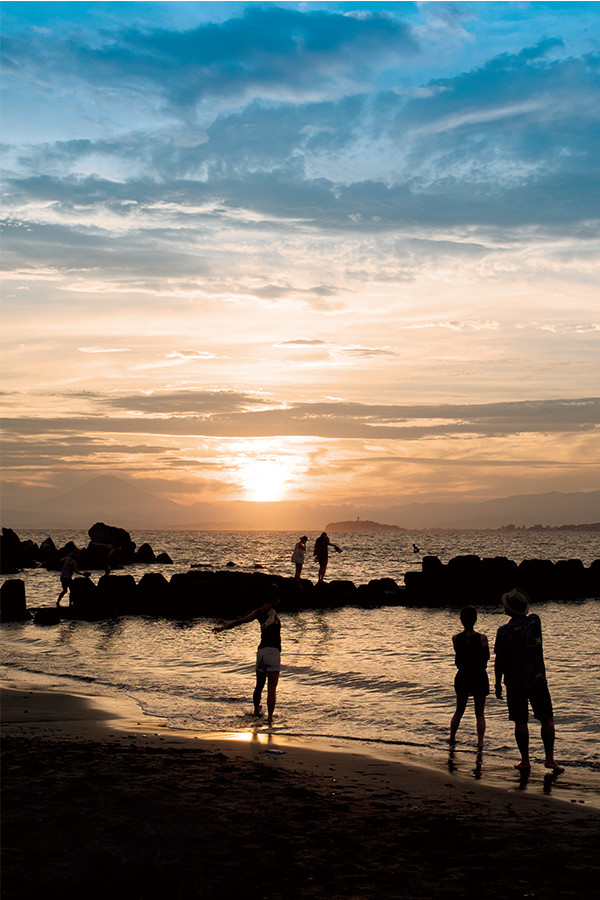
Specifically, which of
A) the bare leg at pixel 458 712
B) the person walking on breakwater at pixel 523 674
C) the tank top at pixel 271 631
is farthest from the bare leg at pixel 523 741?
the tank top at pixel 271 631

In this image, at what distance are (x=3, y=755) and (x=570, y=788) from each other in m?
6.41

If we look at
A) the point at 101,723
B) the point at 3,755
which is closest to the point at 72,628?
the point at 101,723

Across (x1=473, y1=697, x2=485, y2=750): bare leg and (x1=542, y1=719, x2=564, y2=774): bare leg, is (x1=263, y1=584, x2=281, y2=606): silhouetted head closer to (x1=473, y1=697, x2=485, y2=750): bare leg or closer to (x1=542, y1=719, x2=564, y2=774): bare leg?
(x1=473, y1=697, x2=485, y2=750): bare leg

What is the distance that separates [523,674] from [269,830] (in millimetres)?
4008

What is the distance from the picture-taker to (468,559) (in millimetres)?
38844

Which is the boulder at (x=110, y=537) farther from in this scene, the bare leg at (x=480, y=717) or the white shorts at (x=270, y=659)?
the bare leg at (x=480, y=717)

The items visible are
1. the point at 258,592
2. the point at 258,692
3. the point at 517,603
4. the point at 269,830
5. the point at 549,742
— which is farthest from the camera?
the point at 258,592

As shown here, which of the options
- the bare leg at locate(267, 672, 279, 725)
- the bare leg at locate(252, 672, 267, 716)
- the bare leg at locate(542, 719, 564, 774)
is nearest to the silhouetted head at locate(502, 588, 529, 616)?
the bare leg at locate(542, 719, 564, 774)

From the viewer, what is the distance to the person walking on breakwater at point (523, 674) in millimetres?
9312

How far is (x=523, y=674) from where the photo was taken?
30.7 ft

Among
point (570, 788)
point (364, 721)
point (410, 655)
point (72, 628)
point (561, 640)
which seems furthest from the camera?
point (72, 628)

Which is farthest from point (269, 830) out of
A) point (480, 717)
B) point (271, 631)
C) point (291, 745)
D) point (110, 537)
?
point (110, 537)

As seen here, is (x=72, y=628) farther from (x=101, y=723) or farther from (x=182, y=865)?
(x=182, y=865)

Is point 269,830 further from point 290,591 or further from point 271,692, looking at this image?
point 290,591
